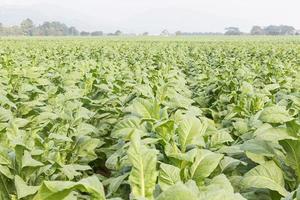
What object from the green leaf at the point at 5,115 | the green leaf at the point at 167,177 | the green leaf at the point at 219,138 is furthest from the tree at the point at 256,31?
the green leaf at the point at 167,177

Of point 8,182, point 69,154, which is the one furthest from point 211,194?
point 69,154

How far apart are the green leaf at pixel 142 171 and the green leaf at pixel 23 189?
0.69 metres

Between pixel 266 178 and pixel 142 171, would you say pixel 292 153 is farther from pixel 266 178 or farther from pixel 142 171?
pixel 142 171

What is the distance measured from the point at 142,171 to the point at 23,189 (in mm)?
765

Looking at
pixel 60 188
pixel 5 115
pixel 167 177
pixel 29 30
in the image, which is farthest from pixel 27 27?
pixel 60 188

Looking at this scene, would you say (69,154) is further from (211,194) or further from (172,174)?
(211,194)

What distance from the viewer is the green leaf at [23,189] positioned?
197 cm

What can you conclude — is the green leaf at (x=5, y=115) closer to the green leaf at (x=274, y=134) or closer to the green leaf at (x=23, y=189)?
Answer: the green leaf at (x=23, y=189)

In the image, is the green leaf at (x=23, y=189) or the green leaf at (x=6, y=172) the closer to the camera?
the green leaf at (x=23, y=189)

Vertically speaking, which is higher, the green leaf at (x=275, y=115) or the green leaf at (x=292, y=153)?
the green leaf at (x=275, y=115)

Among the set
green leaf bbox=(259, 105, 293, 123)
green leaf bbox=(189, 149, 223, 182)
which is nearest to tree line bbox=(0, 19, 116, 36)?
green leaf bbox=(259, 105, 293, 123)

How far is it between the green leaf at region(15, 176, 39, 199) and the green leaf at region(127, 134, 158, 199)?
694 mm

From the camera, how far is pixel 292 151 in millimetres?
2031

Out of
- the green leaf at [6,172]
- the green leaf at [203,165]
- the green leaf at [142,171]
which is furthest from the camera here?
the green leaf at [6,172]
